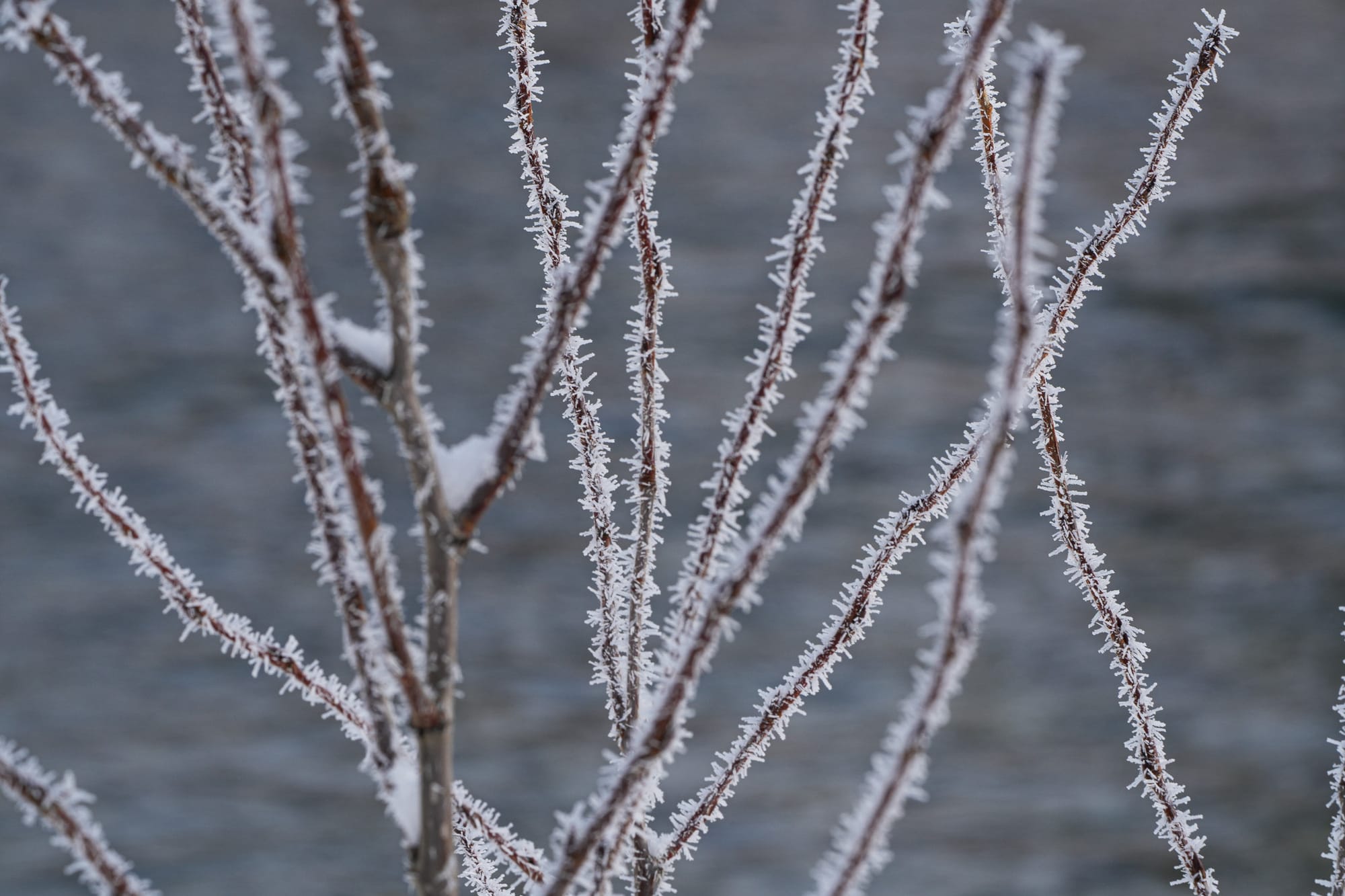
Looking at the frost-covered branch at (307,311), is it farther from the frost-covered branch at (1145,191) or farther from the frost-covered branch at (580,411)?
the frost-covered branch at (1145,191)

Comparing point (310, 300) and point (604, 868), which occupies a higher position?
point (310, 300)

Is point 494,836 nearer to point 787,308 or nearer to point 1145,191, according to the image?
point 787,308

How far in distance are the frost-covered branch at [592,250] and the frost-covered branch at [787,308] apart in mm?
55

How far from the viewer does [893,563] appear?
1.47 ft

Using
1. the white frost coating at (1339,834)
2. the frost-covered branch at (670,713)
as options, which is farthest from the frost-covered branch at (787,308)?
the white frost coating at (1339,834)

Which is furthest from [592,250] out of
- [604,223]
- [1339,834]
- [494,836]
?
[1339,834]

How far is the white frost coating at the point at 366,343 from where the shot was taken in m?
0.33

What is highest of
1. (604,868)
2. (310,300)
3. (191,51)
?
(191,51)

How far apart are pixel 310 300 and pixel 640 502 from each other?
0.21 m

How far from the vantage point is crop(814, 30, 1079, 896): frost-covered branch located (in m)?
0.29

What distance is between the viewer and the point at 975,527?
0.29 meters

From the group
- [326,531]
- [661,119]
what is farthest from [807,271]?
[326,531]

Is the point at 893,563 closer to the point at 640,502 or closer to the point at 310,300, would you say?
the point at 640,502

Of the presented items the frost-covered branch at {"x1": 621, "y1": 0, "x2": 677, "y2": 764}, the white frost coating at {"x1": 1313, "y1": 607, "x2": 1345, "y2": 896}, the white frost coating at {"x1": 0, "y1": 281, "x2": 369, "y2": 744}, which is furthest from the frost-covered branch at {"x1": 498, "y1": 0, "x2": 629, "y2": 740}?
the white frost coating at {"x1": 1313, "y1": 607, "x2": 1345, "y2": 896}
